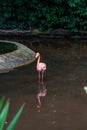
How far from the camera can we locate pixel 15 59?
10469 millimetres

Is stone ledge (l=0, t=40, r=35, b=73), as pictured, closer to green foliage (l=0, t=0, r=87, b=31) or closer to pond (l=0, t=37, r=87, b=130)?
pond (l=0, t=37, r=87, b=130)

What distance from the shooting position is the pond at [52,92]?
6234mm

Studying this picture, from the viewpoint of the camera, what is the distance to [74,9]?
1688 centimetres

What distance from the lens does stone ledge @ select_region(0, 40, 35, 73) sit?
394 inches

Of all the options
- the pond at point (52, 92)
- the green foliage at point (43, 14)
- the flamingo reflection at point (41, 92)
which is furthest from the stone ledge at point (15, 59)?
the green foliage at point (43, 14)

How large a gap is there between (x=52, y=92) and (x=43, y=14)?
9.53 m

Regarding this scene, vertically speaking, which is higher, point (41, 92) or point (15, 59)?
point (41, 92)

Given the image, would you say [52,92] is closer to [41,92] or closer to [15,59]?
[41,92]

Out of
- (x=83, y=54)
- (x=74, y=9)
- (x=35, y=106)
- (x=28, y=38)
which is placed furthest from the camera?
(x=74, y=9)

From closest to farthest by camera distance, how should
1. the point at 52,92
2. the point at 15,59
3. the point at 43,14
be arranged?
the point at 52,92 < the point at 15,59 < the point at 43,14

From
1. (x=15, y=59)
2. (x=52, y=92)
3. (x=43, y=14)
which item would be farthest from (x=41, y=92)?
(x=43, y=14)

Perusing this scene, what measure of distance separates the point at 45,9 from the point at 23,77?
8155 millimetres

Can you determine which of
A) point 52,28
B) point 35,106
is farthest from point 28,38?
point 35,106

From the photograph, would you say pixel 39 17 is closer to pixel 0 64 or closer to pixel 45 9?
pixel 45 9
